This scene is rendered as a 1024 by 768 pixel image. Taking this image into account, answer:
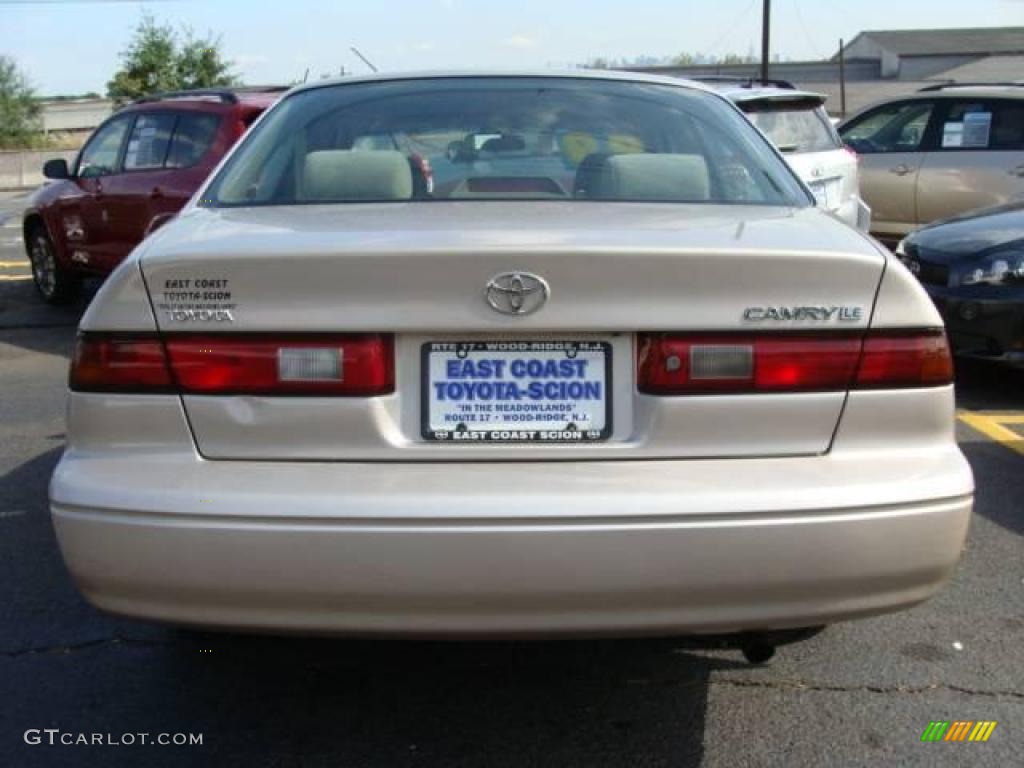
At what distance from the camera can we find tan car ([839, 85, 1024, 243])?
35.7ft

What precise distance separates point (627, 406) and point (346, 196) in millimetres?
1164

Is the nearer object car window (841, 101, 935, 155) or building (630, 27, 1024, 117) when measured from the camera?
car window (841, 101, 935, 155)

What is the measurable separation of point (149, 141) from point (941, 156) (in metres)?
7.21

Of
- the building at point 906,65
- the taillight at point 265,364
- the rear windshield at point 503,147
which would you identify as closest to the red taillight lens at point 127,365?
the taillight at point 265,364

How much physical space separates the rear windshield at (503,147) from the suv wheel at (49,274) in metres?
6.68

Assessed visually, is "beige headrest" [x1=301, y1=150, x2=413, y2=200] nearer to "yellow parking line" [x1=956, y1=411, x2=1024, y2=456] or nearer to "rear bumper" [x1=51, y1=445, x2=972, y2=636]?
"rear bumper" [x1=51, y1=445, x2=972, y2=636]

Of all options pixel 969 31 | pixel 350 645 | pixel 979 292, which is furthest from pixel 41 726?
pixel 969 31

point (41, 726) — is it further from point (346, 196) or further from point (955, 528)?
point (955, 528)

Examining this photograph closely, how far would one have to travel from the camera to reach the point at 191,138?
324 inches

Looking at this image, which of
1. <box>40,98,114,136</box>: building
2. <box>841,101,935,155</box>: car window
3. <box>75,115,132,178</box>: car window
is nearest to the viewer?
<box>75,115,132,178</box>: car window

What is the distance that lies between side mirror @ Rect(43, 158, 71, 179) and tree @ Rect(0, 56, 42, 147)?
136 ft

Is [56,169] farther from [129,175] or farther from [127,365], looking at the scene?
[127,365]

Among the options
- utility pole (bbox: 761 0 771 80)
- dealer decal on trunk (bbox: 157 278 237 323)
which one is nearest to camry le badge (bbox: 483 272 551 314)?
dealer decal on trunk (bbox: 157 278 237 323)

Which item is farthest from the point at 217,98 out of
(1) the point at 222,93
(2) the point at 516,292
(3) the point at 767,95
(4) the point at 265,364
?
(2) the point at 516,292
